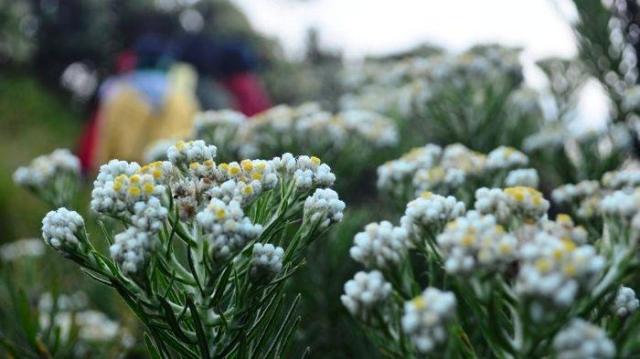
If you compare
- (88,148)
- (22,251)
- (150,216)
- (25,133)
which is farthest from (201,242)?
(25,133)

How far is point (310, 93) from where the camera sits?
344cm

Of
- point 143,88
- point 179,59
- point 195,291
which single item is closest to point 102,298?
point 195,291

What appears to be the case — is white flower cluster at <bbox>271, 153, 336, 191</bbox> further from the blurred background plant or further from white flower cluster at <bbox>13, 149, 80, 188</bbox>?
white flower cluster at <bbox>13, 149, 80, 188</bbox>

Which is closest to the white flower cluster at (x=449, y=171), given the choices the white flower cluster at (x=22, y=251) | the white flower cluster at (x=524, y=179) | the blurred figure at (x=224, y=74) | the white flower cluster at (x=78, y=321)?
the white flower cluster at (x=524, y=179)

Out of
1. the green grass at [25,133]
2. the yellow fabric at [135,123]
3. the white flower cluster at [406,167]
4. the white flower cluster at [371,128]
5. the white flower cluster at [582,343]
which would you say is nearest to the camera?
the white flower cluster at [582,343]

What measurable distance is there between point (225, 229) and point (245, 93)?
8.87ft

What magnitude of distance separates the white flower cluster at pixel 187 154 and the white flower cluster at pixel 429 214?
15 cm

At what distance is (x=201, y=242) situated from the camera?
42 cm

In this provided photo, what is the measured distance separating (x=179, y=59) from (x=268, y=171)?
2.92 metres

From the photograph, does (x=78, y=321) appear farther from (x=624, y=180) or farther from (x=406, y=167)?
(x=624, y=180)

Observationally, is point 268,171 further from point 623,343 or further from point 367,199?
point 367,199

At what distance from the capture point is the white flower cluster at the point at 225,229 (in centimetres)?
37

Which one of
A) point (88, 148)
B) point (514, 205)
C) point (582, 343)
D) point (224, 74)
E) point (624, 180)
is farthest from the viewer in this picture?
point (224, 74)

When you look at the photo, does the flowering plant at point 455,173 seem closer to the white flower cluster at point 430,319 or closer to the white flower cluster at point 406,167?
Answer: the white flower cluster at point 406,167
